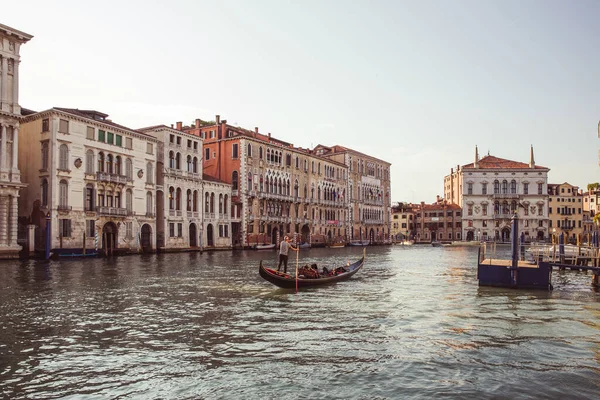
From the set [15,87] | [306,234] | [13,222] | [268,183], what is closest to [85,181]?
[13,222]

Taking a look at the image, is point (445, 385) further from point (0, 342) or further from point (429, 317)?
point (0, 342)

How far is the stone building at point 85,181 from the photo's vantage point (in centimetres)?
3512

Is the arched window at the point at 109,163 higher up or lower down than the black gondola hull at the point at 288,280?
higher up

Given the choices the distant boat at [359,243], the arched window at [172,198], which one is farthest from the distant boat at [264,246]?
the distant boat at [359,243]

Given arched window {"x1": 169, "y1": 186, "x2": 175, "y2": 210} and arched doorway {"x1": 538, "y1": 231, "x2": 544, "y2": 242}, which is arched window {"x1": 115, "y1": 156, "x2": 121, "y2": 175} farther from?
arched doorway {"x1": 538, "y1": 231, "x2": 544, "y2": 242}

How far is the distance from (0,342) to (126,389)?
3.97 meters

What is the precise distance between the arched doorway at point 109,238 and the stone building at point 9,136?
263 inches

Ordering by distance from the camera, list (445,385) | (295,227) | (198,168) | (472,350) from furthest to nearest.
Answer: (295,227) → (198,168) → (472,350) → (445,385)

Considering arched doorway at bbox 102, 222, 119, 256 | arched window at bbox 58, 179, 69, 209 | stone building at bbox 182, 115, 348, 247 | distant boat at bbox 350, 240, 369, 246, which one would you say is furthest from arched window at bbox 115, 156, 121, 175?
distant boat at bbox 350, 240, 369, 246

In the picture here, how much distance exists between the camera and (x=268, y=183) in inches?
2245

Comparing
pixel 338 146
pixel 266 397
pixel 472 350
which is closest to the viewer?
pixel 266 397

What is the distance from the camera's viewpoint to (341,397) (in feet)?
22.5

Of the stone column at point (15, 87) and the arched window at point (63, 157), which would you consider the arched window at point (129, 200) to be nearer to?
the arched window at point (63, 157)

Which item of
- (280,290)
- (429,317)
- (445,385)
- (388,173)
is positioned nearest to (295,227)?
(388,173)
